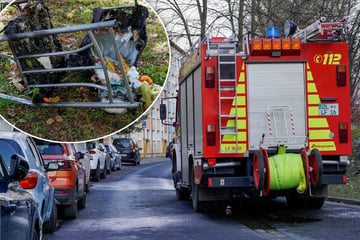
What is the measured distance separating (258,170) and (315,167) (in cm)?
94

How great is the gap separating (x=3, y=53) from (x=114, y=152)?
29486 mm

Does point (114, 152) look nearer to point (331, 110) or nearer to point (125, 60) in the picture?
point (331, 110)

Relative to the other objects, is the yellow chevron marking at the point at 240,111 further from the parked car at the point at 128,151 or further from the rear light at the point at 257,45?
the parked car at the point at 128,151

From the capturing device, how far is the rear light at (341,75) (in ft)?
35.3

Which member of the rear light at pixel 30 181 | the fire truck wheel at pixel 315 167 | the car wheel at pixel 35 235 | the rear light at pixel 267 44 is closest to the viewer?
the car wheel at pixel 35 235

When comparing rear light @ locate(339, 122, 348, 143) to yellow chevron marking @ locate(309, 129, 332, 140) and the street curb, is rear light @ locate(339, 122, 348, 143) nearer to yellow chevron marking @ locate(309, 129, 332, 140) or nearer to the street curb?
yellow chevron marking @ locate(309, 129, 332, 140)

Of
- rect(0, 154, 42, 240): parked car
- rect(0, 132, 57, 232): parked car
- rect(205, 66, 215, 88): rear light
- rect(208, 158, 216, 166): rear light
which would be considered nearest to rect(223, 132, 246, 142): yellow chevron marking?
rect(208, 158, 216, 166): rear light

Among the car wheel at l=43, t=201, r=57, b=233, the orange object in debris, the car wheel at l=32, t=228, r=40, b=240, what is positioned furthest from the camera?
the car wheel at l=43, t=201, r=57, b=233

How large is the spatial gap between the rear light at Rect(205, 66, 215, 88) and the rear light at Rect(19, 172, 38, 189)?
455 centimetres

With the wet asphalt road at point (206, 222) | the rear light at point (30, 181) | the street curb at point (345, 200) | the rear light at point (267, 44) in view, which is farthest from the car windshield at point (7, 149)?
the street curb at point (345, 200)

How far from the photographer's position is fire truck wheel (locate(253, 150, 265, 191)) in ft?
32.1

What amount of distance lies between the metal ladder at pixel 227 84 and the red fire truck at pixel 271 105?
17 millimetres

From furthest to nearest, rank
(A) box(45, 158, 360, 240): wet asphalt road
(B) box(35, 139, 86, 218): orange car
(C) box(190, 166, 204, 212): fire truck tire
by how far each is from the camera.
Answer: (C) box(190, 166, 204, 212): fire truck tire < (B) box(35, 139, 86, 218): orange car < (A) box(45, 158, 360, 240): wet asphalt road

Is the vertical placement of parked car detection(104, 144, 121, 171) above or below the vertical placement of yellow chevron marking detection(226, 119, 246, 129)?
below
